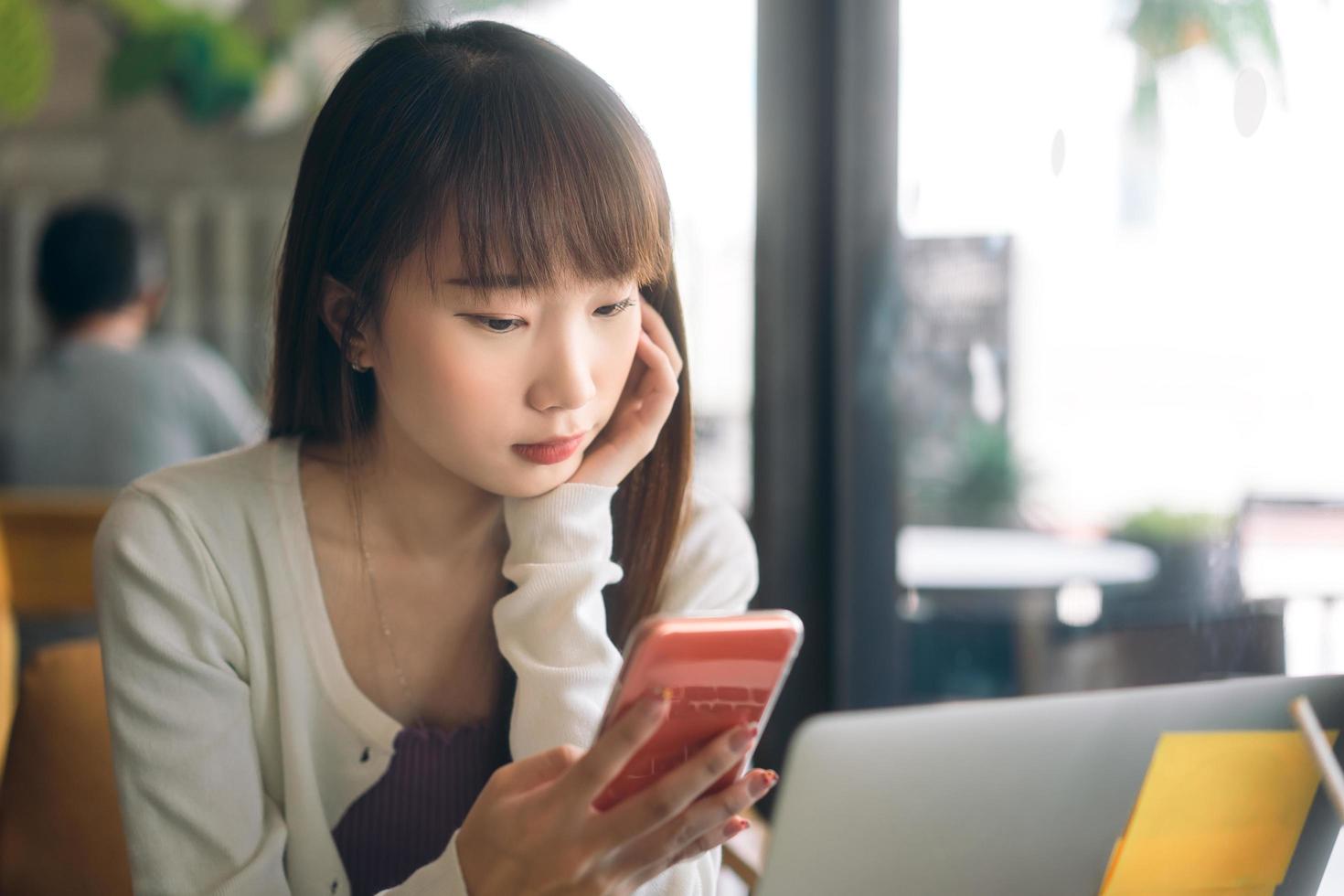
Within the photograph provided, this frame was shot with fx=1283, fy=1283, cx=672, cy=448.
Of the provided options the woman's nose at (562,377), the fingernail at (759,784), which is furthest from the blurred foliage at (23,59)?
the fingernail at (759,784)

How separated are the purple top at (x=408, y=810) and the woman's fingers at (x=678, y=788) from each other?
392 mm

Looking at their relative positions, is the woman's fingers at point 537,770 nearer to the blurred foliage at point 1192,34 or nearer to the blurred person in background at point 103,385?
the blurred foliage at point 1192,34

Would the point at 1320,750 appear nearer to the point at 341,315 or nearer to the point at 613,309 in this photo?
the point at 613,309

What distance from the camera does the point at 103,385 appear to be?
8.70 ft

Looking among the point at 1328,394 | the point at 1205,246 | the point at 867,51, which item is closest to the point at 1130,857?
the point at 1328,394

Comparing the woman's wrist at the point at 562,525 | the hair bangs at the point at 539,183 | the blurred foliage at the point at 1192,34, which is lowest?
the woman's wrist at the point at 562,525

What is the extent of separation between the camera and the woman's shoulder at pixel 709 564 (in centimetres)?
112

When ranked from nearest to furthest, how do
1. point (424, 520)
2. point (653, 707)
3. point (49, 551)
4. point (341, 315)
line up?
point (653, 707)
point (341, 315)
point (424, 520)
point (49, 551)

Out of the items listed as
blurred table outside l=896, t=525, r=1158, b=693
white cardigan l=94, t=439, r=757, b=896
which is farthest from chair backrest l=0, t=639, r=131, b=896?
blurred table outside l=896, t=525, r=1158, b=693

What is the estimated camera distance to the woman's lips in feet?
3.18

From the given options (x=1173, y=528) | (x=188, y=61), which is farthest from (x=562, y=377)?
(x=188, y=61)

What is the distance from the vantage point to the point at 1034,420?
184 centimetres

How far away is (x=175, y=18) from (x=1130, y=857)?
3245mm

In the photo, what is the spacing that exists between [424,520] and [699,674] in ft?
1.67
